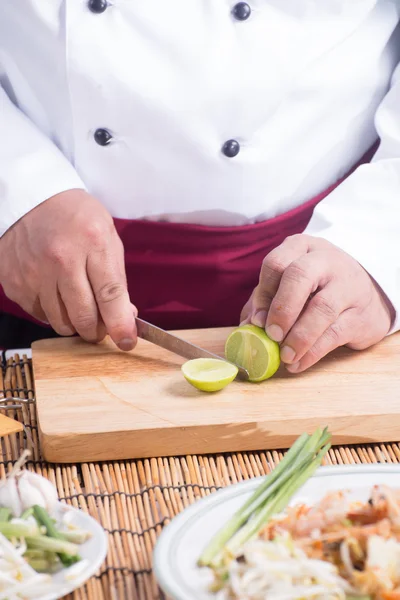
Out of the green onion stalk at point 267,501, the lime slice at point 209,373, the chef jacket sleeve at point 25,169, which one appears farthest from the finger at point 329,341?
the chef jacket sleeve at point 25,169

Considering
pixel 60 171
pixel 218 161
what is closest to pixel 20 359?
pixel 60 171

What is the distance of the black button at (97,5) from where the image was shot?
5.67 feet

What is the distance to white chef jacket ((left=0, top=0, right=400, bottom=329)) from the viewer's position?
5.86 ft

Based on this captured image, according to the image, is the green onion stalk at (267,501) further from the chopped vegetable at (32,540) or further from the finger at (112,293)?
the finger at (112,293)

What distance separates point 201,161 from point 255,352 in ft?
1.59

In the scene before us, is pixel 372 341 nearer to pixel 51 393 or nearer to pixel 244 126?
pixel 244 126

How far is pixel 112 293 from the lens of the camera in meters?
1.76

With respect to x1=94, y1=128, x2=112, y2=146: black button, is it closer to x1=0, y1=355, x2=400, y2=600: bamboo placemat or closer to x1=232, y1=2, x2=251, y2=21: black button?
x1=232, y1=2, x2=251, y2=21: black button

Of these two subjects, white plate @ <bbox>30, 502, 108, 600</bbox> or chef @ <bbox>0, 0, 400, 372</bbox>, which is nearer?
white plate @ <bbox>30, 502, 108, 600</bbox>

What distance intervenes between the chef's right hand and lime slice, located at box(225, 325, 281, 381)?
226 mm

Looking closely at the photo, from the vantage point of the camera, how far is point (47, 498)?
110 centimetres

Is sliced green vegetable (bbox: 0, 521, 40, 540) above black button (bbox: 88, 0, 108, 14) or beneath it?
beneath

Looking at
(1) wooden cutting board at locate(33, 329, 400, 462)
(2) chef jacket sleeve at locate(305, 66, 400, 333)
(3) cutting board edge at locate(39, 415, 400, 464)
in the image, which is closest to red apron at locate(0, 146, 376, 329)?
(2) chef jacket sleeve at locate(305, 66, 400, 333)

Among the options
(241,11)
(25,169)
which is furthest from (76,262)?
(241,11)
